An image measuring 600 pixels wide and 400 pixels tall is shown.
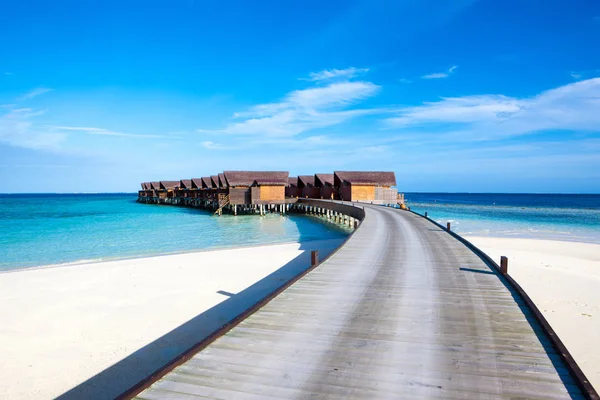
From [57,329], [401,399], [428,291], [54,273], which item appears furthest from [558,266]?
[54,273]

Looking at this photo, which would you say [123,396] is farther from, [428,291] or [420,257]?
[420,257]

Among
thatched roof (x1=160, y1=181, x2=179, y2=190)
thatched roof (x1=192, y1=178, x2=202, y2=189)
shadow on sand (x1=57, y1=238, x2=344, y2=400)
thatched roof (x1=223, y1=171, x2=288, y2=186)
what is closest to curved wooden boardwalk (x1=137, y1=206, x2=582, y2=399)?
shadow on sand (x1=57, y1=238, x2=344, y2=400)

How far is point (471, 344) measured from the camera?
4582mm

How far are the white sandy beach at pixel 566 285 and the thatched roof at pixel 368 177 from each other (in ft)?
69.8

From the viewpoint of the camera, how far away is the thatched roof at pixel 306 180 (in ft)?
164

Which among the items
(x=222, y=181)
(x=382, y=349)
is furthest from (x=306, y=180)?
(x=382, y=349)

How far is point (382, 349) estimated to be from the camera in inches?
175

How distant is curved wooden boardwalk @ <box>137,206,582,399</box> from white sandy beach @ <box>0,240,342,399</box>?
7.51 ft

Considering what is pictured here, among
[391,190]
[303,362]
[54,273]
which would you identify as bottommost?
[54,273]

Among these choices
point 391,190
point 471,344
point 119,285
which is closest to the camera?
point 471,344

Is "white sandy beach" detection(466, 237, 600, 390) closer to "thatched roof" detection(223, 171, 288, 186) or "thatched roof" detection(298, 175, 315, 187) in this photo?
"thatched roof" detection(223, 171, 288, 186)

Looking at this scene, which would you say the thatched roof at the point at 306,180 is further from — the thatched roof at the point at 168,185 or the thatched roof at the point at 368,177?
the thatched roof at the point at 168,185

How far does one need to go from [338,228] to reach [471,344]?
Result: 23735 millimetres

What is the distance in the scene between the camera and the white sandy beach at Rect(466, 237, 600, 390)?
640 cm
